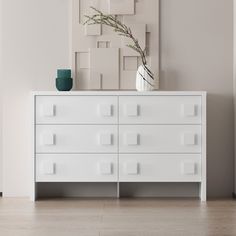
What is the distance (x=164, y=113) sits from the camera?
4457 millimetres

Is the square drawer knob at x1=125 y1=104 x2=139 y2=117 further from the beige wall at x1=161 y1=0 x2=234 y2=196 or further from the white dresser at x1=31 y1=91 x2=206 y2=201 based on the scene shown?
the beige wall at x1=161 y1=0 x2=234 y2=196

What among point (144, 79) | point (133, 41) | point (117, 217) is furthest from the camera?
point (133, 41)

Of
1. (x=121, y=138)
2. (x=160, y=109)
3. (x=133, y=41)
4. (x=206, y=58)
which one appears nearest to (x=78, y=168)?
(x=121, y=138)

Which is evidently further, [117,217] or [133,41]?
[133,41]

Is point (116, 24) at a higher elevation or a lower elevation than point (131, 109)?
higher

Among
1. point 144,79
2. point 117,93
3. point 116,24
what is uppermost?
point 116,24

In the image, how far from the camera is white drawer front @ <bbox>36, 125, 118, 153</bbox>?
4445 millimetres

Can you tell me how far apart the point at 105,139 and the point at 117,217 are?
0.76 metres

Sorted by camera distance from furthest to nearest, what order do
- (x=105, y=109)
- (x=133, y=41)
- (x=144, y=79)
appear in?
(x=133, y=41) → (x=144, y=79) → (x=105, y=109)

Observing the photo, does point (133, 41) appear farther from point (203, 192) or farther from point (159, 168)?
point (203, 192)

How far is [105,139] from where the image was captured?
4434 millimetres

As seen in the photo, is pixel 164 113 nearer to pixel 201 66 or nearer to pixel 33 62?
pixel 201 66

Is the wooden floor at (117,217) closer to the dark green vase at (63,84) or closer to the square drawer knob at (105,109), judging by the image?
the square drawer knob at (105,109)

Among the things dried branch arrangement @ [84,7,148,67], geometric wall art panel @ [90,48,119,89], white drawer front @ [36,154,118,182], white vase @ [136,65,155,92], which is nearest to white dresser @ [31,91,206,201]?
white drawer front @ [36,154,118,182]
